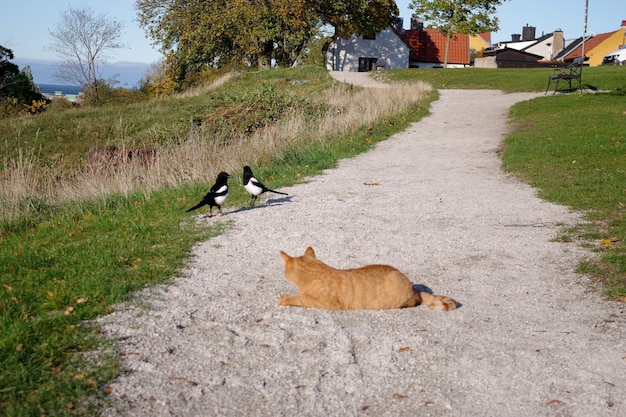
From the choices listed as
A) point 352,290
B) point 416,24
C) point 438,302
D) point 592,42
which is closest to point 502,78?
point 438,302

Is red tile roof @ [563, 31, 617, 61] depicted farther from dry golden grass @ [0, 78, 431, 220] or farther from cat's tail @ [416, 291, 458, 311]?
cat's tail @ [416, 291, 458, 311]

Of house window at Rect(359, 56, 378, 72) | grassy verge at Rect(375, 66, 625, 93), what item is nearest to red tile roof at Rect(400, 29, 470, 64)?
house window at Rect(359, 56, 378, 72)

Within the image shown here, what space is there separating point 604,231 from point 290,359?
544 cm

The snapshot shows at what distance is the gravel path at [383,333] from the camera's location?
12.9 ft

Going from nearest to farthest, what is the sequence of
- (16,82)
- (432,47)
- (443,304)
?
(443,304), (16,82), (432,47)

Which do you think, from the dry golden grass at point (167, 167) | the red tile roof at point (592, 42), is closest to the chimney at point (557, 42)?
the red tile roof at point (592, 42)

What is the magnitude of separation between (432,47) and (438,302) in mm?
69758

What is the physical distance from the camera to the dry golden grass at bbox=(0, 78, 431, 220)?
11055 mm

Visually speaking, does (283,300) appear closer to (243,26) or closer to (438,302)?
(438,302)

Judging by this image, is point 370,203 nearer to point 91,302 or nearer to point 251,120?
point 91,302

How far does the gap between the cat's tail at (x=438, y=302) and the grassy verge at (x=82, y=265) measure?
248cm

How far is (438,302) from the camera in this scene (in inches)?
215

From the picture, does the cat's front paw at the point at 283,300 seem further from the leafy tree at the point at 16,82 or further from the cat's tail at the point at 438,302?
the leafy tree at the point at 16,82

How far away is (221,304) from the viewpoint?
5.41 m
